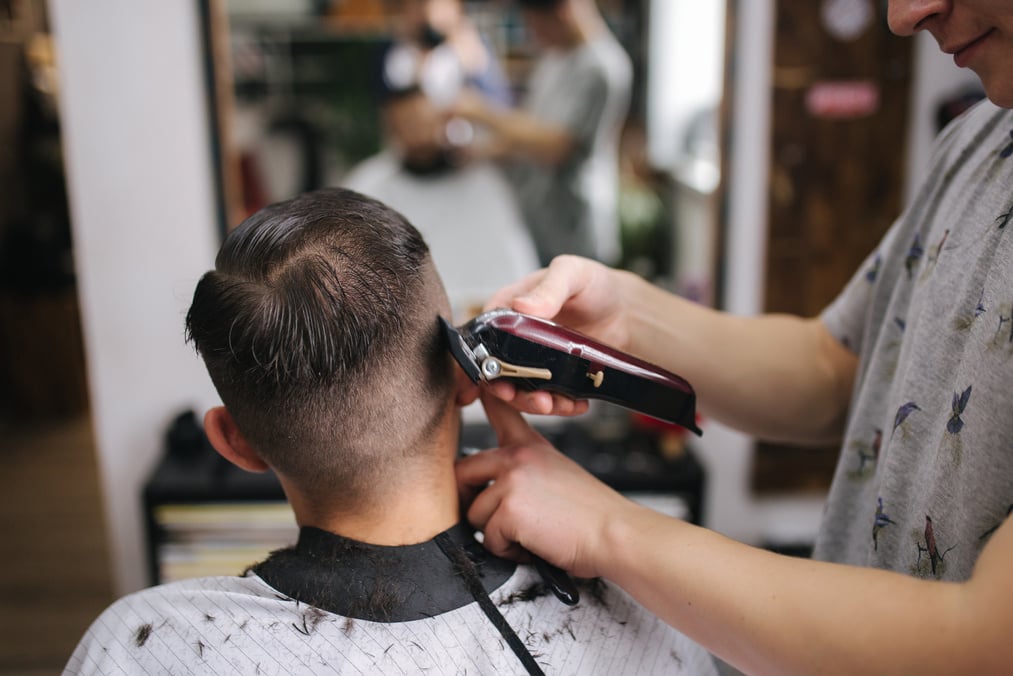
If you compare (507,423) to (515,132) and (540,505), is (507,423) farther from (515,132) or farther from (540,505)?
(515,132)

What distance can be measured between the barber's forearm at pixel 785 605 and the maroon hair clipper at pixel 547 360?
15 cm

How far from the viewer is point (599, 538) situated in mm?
952

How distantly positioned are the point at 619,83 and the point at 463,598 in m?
1.85

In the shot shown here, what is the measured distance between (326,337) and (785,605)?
0.52m

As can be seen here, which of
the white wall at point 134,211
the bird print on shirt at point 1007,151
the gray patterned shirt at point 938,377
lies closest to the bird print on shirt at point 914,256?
the gray patterned shirt at point 938,377

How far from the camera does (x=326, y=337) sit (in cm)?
92

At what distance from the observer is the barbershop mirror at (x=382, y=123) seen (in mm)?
2379

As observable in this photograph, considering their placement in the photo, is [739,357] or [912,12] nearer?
[912,12]

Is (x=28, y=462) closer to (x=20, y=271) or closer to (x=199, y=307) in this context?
(x=20, y=271)

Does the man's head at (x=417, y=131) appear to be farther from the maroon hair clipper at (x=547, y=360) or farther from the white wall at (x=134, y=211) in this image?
the maroon hair clipper at (x=547, y=360)

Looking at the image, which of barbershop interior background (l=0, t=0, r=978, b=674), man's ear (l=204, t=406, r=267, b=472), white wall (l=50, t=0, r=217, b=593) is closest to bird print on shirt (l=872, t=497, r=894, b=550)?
man's ear (l=204, t=406, r=267, b=472)

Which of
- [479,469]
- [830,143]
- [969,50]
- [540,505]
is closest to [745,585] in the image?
[540,505]

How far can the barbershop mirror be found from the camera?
7.80ft

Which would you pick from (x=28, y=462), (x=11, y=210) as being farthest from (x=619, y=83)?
(x=11, y=210)
